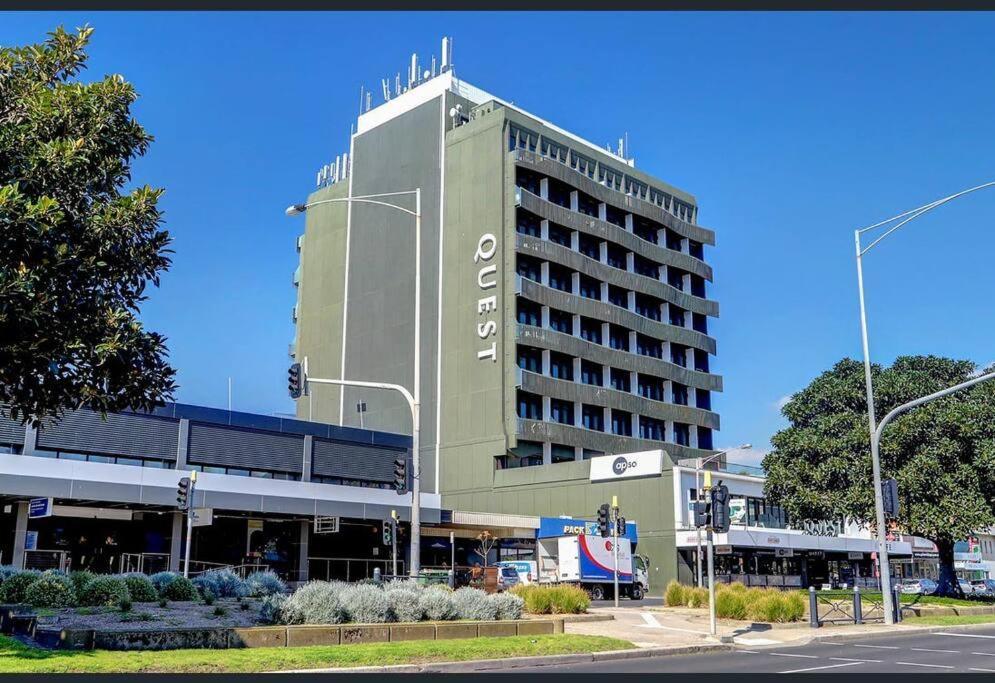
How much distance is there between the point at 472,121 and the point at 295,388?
5003 cm

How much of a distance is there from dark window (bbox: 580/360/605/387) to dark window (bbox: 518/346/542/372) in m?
4.54

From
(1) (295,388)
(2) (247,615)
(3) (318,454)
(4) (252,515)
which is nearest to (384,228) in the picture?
(3) (318,454)

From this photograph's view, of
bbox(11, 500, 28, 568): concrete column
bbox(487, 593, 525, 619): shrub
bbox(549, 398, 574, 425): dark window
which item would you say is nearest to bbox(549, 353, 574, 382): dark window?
bbox(549, 398, 574, 425): dark window

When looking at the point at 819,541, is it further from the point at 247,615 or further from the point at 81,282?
the point at 81,282

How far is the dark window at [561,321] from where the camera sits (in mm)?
73188

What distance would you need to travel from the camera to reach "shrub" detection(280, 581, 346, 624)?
2039cm

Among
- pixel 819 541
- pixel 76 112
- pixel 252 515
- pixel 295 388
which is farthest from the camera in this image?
pixel 819 541

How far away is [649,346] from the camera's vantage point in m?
81.9

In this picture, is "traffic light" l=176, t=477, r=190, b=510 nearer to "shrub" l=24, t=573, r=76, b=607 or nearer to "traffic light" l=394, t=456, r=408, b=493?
"traffic light" l=394, t=456, r=408, b=493

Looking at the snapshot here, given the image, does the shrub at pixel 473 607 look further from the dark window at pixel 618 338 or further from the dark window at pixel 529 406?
the dark window at pixel 618 338

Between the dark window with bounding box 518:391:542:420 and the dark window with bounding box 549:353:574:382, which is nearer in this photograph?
the dark window with bounding box 518:391:542:420

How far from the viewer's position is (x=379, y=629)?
20.3 metres

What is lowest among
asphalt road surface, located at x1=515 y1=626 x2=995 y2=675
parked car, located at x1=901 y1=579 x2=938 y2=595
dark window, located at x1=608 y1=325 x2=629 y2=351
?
asphalt road surface, located at x1=515 y1=626 x2=995 y2=675

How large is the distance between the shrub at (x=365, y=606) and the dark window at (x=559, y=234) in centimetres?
5455
